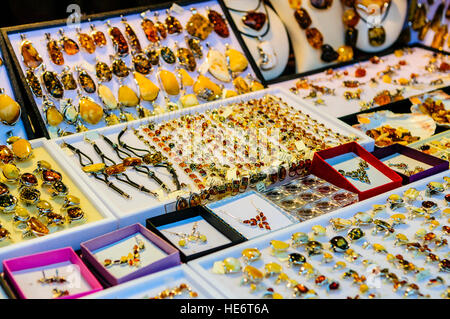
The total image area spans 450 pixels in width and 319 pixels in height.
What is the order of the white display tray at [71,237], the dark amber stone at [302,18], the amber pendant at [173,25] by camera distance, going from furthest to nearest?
1. the dark amber stone at [302,18]
2. the amber pendant at [173,25]
3. the white display tray at [71,237]

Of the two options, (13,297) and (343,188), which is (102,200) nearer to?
(13,297)

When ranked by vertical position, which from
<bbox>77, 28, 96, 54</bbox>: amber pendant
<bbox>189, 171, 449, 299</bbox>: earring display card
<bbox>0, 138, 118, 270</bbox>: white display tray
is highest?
<bbox>77, 28, 96, 54</bbox>: amber pendant

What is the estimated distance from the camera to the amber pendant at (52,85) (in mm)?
2172

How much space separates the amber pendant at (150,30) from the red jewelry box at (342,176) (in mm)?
940

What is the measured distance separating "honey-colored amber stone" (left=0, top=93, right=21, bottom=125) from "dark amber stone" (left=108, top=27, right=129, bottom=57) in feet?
1.64

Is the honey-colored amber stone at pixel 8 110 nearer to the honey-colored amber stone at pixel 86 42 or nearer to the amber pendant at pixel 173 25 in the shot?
Answer: the honey-colored amber stone at pixel 86 42

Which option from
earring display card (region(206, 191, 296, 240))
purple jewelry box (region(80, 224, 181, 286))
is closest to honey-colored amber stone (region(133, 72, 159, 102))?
earring display card (region(206, 191, 296, 240))

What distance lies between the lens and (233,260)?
1.46m

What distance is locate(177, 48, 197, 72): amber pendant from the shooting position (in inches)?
95.7

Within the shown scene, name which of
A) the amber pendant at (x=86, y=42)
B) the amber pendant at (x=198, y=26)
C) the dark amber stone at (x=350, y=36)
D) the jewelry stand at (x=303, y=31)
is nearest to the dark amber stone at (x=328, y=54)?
the jewelry stand at (x=303, y=31)

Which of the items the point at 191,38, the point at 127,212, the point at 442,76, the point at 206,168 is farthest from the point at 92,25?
the point at 442,76

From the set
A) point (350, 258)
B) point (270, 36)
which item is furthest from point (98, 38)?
point (350, 258)

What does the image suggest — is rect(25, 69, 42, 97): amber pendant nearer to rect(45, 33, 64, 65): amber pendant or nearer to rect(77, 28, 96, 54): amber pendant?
rect(45, 33, 64, 65): amber pendant

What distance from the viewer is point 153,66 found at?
2.40m
